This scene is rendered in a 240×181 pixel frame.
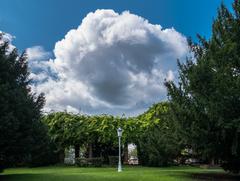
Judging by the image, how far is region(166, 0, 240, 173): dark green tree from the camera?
1593 centimetres

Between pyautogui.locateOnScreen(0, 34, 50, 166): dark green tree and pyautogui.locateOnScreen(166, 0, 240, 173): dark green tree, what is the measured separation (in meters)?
6.68

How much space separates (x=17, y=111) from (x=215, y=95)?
845 centimetres

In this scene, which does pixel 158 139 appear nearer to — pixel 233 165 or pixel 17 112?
pixel 233 165

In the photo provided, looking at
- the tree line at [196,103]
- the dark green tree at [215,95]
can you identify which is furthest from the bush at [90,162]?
the dark green tree at [215,95]

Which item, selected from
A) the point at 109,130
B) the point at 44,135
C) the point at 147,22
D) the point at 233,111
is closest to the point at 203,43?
the point at 147,22

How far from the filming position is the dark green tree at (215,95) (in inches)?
627

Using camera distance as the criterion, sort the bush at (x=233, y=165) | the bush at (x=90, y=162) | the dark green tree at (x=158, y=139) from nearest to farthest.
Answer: the bush at (x=233, y=165) < the dark green tree at (x=158, y=139) < the bush at (x=90, y=162)

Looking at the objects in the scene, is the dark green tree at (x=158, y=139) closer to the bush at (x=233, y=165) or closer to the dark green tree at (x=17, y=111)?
the bush at (x=233, y=165)

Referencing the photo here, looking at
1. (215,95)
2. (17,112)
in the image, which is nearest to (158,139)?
(215,95)

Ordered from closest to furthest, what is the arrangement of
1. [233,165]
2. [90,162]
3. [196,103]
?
[196,103] < [233,165] < [90,162]

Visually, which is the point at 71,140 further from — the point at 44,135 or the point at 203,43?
the point at 203,43

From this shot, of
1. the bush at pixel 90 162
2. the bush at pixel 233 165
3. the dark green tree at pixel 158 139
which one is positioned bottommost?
the bush at pixel 233 165

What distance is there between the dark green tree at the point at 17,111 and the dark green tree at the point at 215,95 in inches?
263

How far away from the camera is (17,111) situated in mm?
15977
